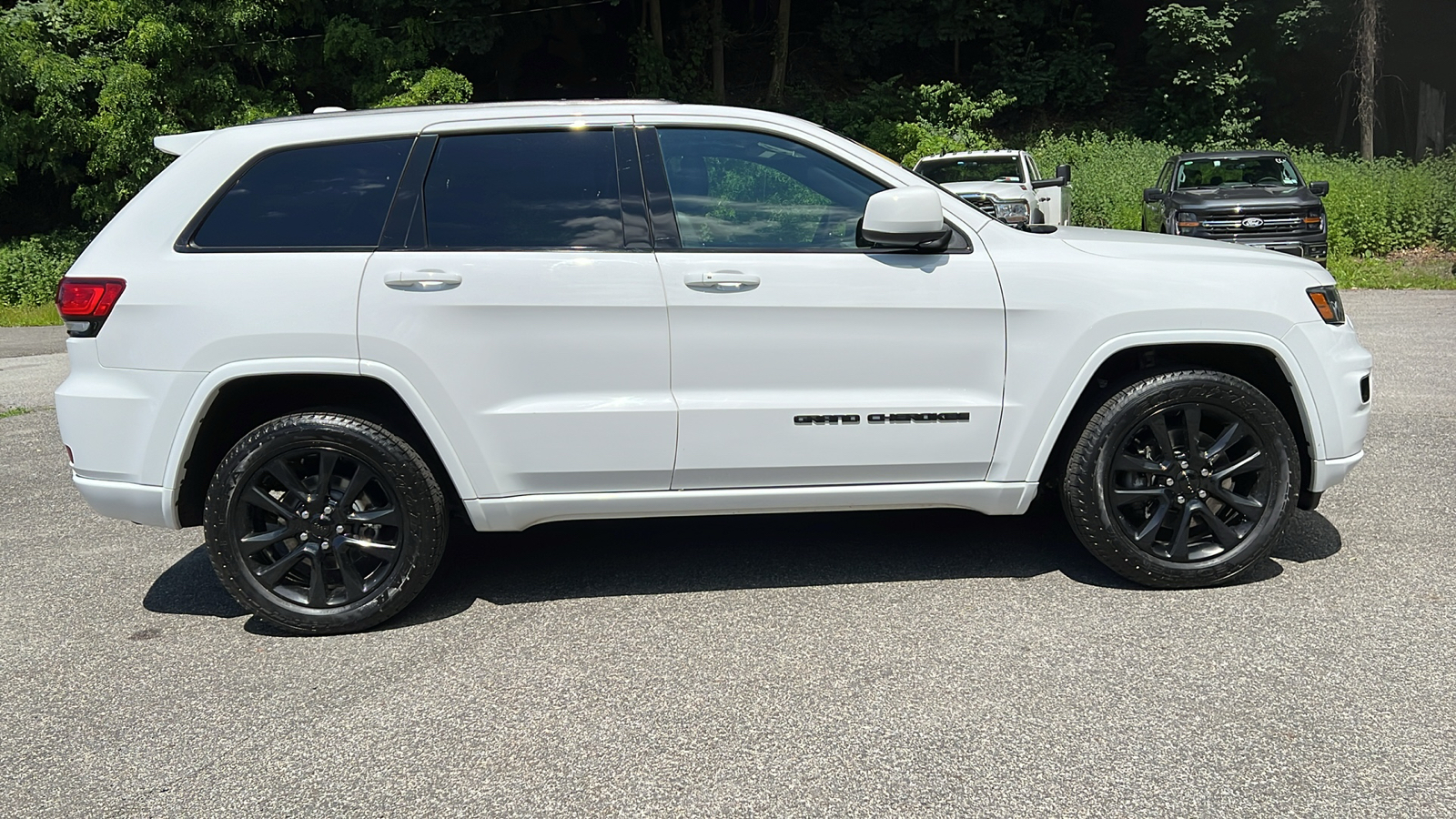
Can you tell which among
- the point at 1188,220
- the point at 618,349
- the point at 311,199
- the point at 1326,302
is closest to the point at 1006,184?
the point at 1188,220

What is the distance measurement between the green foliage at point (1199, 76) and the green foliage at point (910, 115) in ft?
11.7

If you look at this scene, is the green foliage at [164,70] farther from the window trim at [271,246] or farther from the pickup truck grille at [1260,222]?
the window trim at [271,246]

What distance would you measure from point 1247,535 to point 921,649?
54.9 inches

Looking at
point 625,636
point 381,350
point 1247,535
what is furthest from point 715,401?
point 1247,535

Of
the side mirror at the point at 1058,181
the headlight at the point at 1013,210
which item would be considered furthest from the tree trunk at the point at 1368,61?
the headlight at the point at 1013,210

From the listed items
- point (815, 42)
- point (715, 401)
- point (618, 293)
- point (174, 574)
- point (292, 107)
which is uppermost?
point (815, 42)

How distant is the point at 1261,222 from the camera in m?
15.2

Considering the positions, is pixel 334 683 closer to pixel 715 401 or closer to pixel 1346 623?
pixel 715 401

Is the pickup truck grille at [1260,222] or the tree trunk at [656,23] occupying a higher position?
the tree trunk at [656,23]

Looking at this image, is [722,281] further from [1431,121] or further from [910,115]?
[1431,121]

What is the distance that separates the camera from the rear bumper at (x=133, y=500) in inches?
161

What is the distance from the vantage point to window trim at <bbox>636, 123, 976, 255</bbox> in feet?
13.4

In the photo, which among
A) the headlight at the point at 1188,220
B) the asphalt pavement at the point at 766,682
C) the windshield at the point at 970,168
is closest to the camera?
the asphalt pavement at the point at 766,682

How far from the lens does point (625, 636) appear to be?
4.04 metres
